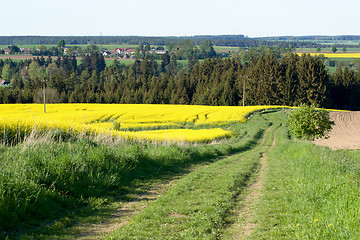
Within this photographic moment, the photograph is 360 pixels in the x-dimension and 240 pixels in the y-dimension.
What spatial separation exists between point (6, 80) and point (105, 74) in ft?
180

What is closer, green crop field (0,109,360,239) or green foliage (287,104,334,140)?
green crop field (0,109,360,239)

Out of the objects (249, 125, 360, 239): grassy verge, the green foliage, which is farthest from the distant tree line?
(249, 125, 360, 239): grassy verge

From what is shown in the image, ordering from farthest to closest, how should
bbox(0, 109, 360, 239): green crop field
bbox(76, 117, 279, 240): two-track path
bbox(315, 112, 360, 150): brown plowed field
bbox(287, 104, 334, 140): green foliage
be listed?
bbox(315, 112, 360, 150): brown plowed field, bbox(287, 104, 334, 140): green foliage, bbox(76, 117, 279, 240): two-track path, bbox(0, 109, 360, 239): green crop field

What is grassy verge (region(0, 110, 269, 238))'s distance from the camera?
782cm

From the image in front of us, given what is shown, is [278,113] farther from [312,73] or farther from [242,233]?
[242,233]

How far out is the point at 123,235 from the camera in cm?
704

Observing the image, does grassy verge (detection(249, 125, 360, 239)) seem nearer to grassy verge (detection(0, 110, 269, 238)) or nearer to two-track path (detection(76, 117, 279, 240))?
two-track path (detection(76, 117, 279, 240))

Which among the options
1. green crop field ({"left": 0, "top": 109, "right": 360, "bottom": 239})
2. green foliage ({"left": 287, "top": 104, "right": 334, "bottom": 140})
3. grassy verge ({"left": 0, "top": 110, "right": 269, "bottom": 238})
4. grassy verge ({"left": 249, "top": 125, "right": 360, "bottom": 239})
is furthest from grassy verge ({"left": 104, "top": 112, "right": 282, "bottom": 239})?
green foliage ({"left": 287, "top": 104, "right": 334, "bottom": 140})

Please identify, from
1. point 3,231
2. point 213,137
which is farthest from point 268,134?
point 3,231

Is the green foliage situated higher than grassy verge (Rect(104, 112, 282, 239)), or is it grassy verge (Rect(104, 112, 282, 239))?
grassy verge (Rect(104, 112, 282, 239))

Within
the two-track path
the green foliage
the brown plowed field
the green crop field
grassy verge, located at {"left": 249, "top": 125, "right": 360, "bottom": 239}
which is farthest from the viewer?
the brown plowed field

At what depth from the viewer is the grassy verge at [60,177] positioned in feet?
25.7

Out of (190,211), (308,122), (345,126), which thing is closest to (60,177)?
(190,211)

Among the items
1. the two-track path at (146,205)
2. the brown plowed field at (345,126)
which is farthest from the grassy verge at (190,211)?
the brown plowed field at (345,126)
